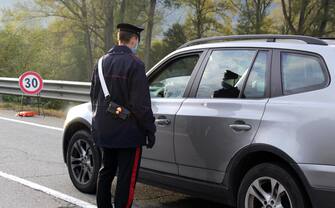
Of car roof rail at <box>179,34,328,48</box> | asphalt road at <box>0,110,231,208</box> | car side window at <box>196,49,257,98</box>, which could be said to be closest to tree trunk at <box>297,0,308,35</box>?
asphalt road at <box>0,110,231,208</box>

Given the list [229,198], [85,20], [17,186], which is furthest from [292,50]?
[85,20]

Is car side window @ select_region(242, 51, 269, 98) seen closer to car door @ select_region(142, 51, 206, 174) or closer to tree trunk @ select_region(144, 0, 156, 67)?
car door @ select_region(142, 51, 206, 174)

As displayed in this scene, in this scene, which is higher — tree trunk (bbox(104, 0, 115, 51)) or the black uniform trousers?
tree trunk (bbox(104, 0, 115, 51))

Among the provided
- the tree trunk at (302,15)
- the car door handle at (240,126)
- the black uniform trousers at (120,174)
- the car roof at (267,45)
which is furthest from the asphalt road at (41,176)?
the tree trunk at (302,15)

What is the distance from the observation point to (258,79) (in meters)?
4.44

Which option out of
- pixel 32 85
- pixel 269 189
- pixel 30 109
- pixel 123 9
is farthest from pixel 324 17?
pixel 269 189

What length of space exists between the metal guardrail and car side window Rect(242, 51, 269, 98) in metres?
8.25

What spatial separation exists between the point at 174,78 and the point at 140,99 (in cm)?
118

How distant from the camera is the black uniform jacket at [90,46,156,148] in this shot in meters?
4.16

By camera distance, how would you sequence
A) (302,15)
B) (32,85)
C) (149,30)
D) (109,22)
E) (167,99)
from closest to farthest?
(167,99), (32,85), (302,15), (149,30), (109,22)

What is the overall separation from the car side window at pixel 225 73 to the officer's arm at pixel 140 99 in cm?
82

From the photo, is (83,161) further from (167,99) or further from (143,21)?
(143,21)

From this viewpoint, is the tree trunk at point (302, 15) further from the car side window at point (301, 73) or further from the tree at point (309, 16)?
the car side window at point (301, 73)

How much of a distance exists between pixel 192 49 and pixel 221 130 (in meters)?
1.08
